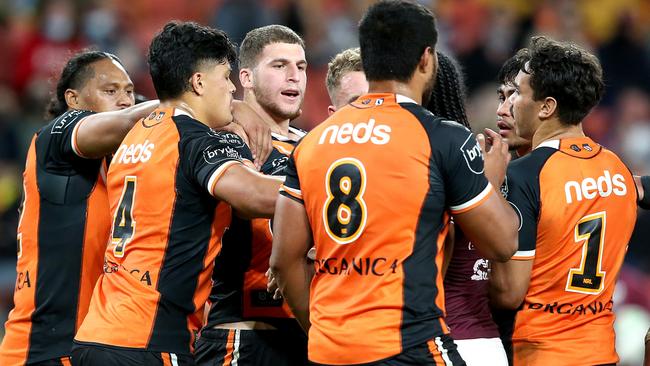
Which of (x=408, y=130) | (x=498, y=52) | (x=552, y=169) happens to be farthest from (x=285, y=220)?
(x=498, y=52)

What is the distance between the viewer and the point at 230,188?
183 inches

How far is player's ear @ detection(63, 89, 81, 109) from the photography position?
6277mm

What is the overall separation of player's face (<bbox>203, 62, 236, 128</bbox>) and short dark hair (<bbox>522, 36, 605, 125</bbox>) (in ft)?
5.26

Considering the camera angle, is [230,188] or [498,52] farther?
[498,52]

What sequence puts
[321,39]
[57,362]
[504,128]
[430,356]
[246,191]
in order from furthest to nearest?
[321,39], [504,128], [57,362], [246,191], [430,356]

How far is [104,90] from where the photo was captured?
6.24 m

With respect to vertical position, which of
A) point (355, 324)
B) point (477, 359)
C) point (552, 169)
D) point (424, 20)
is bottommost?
point (477, 359)

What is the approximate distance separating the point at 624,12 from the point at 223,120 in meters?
9.85

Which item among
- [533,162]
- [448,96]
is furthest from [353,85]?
[533,162]

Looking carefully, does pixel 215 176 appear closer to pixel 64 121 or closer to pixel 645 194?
pixel 64 121

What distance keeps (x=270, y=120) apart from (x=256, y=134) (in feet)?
2.36

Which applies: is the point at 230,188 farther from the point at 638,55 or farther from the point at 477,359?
the point at 638,55

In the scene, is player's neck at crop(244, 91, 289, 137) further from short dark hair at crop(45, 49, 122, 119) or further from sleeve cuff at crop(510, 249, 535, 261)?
sleeve cuff at crop(510, 249, 535, 261)

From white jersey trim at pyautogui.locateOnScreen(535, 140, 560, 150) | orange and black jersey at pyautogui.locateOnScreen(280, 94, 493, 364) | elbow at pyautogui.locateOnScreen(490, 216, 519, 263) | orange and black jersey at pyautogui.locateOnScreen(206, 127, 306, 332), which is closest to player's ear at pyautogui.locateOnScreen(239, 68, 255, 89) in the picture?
orange and black jersey at pyautogui.locateOnScreen(206, 127, 306, 332)
